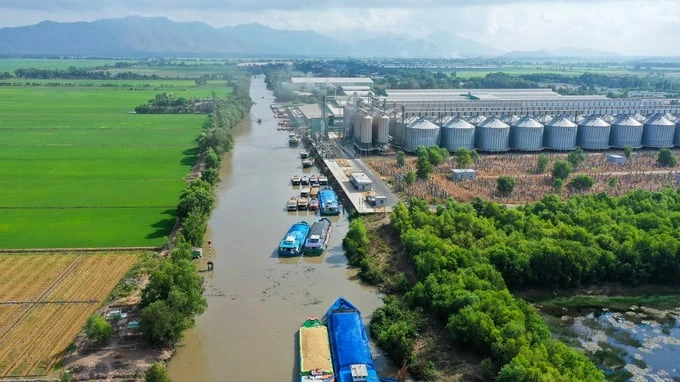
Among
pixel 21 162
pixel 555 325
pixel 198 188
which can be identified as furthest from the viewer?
pixel 21 162

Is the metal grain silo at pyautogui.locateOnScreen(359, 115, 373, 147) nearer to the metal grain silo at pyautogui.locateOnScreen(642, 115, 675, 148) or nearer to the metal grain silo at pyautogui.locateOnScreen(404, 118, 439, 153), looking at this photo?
the metal grain silo at pyautogui.locateOnScreen(404, 118, 439, 153)

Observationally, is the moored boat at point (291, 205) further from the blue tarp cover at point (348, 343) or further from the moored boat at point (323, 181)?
the blue tarp cover at point (348, 343)

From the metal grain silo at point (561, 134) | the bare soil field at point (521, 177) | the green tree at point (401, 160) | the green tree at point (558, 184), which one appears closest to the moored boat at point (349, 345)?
the bare soil field at point (521, 177)

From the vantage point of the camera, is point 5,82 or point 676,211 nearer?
point 676,211

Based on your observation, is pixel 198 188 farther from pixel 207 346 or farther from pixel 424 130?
pixel 424 130

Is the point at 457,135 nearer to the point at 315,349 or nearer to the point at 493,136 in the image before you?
the point at 493,136

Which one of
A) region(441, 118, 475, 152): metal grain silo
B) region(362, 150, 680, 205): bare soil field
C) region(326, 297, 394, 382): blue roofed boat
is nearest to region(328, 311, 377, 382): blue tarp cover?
region(326, 297, 394, 382): blue roofed boat

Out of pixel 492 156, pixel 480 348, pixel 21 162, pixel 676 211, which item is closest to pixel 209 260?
pixel 480 348

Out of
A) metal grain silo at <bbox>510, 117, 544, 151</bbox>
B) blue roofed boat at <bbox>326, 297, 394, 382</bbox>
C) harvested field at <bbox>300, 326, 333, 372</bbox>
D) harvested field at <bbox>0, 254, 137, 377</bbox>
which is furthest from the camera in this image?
metal grain silo at <bbox>510, 117, 544, 151</bbox>
